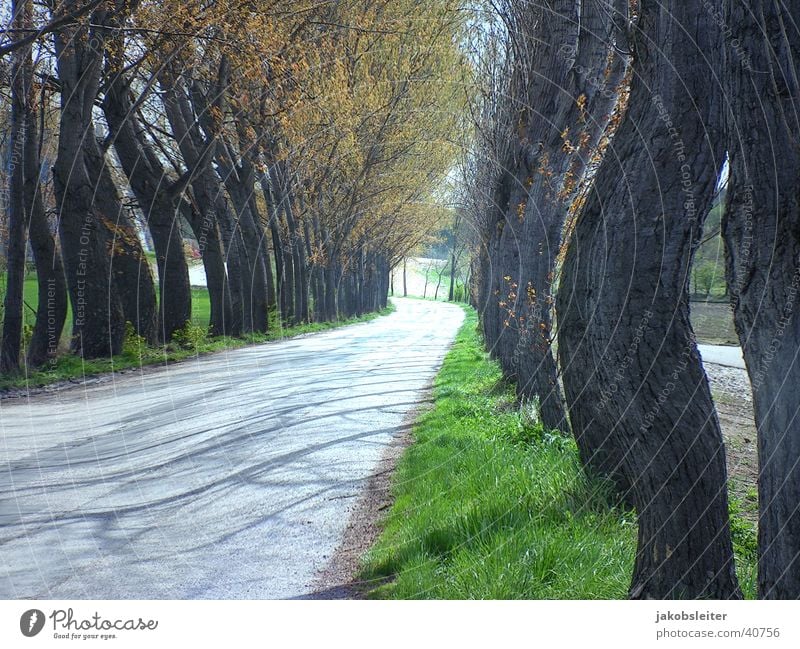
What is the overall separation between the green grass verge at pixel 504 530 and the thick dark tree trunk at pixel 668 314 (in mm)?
359

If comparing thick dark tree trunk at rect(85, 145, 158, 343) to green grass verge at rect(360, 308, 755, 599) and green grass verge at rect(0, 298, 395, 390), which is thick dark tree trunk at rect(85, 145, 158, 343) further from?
green grass verge at rect(360, 308, 755, 599)

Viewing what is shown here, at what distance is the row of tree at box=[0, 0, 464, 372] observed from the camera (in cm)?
1148

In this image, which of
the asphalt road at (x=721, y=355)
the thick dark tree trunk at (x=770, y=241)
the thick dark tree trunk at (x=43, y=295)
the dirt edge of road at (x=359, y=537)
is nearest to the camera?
the thick dark tree trunk at (x=770, y=241)

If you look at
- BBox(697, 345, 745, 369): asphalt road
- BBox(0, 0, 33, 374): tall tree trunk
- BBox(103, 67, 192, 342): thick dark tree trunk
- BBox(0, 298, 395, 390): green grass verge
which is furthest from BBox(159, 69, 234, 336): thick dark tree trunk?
BBox(697, 345, 745, 369): asphalt road

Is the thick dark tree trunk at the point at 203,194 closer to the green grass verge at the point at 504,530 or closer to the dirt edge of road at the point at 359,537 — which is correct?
the dirt edge of road at the point at 359,537

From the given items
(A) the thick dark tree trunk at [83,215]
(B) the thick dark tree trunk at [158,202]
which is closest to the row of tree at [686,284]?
(A) the thick dark tree trunk at [83,215]

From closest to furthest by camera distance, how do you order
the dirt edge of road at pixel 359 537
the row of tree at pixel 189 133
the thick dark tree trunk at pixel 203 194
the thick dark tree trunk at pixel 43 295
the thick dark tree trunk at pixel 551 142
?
the dirt edge of road at pixel 359 537
the thick dark tree trunk at pixel 551 142
the row of tree at pixel 189 133
the thick dark tree trunk at pixel 43 295
the thick dark tree trunk at pixel 203 194

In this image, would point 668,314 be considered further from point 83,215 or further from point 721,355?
point 83,215

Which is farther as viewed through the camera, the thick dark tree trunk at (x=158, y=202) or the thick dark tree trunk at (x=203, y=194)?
the thick dark tree trunk at (x=203, y=194)

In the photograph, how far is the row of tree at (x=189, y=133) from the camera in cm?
1148

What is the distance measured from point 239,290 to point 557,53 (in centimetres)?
1599

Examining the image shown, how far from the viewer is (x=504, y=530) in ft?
13.4

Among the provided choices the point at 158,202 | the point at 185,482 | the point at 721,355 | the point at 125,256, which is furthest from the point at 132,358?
the point at 721,355

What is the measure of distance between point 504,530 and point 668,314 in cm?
141
